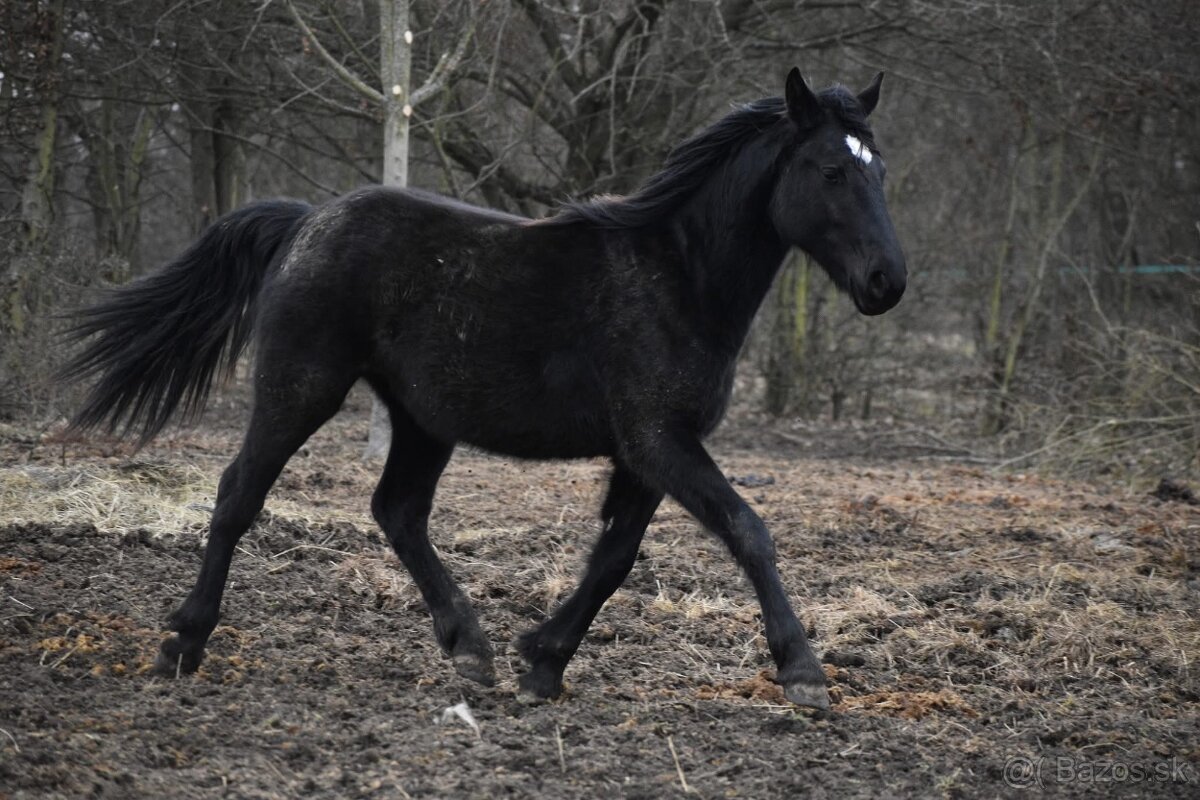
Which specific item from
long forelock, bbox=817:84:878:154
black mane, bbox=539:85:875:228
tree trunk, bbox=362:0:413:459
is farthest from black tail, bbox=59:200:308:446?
tree trunk, bbox=362:0:413:459

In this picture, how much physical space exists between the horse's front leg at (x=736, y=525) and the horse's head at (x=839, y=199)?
31.3 inches

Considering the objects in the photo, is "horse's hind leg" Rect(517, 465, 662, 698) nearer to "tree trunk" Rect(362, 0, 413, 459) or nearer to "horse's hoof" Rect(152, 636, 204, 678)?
"horse's hoof" Rect(152, 636, 204, 678)

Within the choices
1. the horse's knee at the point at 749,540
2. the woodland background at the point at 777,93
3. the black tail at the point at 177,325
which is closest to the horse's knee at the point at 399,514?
the black tail at the point at 177,325

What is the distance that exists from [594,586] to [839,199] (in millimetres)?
1676

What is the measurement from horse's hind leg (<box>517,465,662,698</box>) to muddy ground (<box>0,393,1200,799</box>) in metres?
0.14

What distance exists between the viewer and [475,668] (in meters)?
4.68

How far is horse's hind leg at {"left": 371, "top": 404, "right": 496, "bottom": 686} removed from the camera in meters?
4.86

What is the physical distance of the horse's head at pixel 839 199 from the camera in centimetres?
430

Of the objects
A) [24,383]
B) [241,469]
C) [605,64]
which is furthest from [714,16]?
[241,469]

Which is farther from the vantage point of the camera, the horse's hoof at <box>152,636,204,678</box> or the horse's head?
the horse's hoof at <box>152,636,204,678</box>

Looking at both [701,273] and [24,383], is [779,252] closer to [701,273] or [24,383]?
[701,273]

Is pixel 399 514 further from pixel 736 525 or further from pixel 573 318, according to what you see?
pixel 736 525

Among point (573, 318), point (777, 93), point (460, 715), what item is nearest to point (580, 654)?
point (460, 715)

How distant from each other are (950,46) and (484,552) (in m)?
9.00
